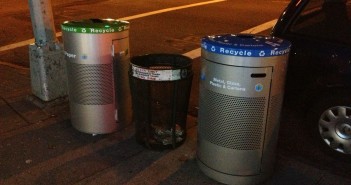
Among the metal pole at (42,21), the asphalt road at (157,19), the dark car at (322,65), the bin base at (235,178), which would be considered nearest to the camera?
the bin base at (235,178)

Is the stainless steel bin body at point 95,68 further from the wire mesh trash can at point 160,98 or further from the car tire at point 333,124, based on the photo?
the car tire at point 333,124

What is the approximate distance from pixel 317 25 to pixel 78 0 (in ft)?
42.1

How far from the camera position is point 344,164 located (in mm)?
4000

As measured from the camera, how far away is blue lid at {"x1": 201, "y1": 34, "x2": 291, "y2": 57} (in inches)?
121

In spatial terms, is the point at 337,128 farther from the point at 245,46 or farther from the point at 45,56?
the point at 45,56

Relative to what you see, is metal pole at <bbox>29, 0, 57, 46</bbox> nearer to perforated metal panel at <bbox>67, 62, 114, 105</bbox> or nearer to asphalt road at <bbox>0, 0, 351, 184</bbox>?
perforated metal panel at <bbox>67, 62, 114, 105</bbox>

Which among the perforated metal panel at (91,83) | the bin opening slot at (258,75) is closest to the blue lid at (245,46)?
the bin opening slot at (258,75)

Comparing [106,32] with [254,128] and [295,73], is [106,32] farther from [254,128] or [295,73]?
[295,73]

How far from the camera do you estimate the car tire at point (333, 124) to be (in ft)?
12.9

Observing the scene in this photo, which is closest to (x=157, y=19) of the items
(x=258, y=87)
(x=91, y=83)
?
(x=91, y=83)

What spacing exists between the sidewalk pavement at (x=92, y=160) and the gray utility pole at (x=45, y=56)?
357 millimetres

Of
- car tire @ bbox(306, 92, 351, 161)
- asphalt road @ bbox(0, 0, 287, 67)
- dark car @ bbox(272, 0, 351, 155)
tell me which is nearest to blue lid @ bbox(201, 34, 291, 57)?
dark car @ bbox(272, 0, 351, 155)

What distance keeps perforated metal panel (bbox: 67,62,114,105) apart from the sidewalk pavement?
1.44ft

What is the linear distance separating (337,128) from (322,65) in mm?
619
